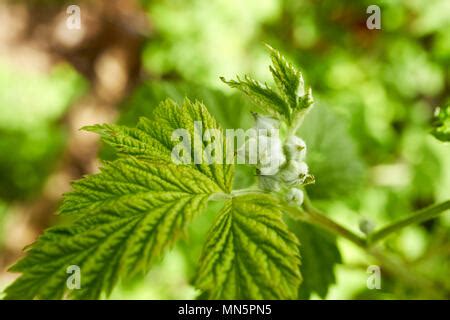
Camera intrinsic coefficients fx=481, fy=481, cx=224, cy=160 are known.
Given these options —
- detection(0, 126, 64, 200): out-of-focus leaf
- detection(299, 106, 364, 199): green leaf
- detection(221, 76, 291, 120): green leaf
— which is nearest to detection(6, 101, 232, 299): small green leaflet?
detection(221, 76, 291, 120): green leaf

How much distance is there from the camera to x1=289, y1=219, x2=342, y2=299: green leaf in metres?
1.57

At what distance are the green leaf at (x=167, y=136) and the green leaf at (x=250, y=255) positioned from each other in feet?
0.26

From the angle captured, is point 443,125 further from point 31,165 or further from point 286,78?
point 31,165

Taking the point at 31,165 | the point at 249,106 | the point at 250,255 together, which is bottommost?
the point at 250,255

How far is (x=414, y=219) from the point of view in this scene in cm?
129

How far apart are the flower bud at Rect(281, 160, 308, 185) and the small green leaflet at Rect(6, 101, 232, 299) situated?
0.13m

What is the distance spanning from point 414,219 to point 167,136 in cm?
70

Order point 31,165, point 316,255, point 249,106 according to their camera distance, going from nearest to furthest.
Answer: point 316,255, point 249,106, point 31,165

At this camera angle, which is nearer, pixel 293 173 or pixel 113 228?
pixel 113 228

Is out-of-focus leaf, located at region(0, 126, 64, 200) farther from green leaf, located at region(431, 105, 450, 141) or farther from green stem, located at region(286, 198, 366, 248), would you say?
green leaf, located at region(431, 105, 450, 141)

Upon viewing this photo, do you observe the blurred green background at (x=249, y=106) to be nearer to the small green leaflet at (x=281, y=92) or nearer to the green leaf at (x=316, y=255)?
the green leaf at (x=316, y=255)

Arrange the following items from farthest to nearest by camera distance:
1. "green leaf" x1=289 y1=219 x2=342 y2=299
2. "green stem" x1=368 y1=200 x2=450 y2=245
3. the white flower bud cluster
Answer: "green leaf" x1=289 y1=219 x2=342 y2=299 < "green stem" x1=368 y1=200 x2=450 y2=245 < the white flower bud cluster

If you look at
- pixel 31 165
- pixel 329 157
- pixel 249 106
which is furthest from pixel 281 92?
pixel 31 165

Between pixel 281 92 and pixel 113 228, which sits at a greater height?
pixel 281 92
